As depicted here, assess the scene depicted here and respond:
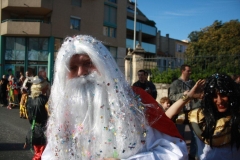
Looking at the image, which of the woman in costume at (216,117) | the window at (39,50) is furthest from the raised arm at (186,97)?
the window at (39,50)

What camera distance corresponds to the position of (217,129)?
7.00 ft

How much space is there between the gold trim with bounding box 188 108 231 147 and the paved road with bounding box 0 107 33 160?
384cm

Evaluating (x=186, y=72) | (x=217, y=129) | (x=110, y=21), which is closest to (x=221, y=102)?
(x=217, y=129)

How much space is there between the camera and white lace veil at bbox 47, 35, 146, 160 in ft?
5.04

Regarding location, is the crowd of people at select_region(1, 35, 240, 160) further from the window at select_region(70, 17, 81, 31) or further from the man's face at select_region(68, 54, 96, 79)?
the window at select_region(70, 17, 81, 31)

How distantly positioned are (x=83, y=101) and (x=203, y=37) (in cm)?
2550

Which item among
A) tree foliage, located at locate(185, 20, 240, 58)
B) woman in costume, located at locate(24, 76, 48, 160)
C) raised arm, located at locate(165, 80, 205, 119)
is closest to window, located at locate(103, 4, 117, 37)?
tree foliage, located at locate(185, 20, 240, 58)

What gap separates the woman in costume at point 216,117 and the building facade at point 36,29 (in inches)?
773

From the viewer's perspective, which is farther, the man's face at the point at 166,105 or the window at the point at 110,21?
the window at the point at 110,21

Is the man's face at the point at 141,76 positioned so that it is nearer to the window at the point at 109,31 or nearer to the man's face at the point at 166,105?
the man's face at the point at 166,105

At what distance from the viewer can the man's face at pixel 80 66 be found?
5.52 ft

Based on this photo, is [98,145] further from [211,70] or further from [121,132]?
[211,70]

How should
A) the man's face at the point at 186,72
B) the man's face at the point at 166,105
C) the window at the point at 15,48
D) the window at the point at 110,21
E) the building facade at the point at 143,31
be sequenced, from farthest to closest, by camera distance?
1. the building facade at the point at 143,31
2. the window at the point at 110,21
3. the window at the point at 15,48
4. the man's face at the point at 186,72
5. the man's face at the point at 166,105

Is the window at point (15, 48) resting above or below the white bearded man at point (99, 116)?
above
